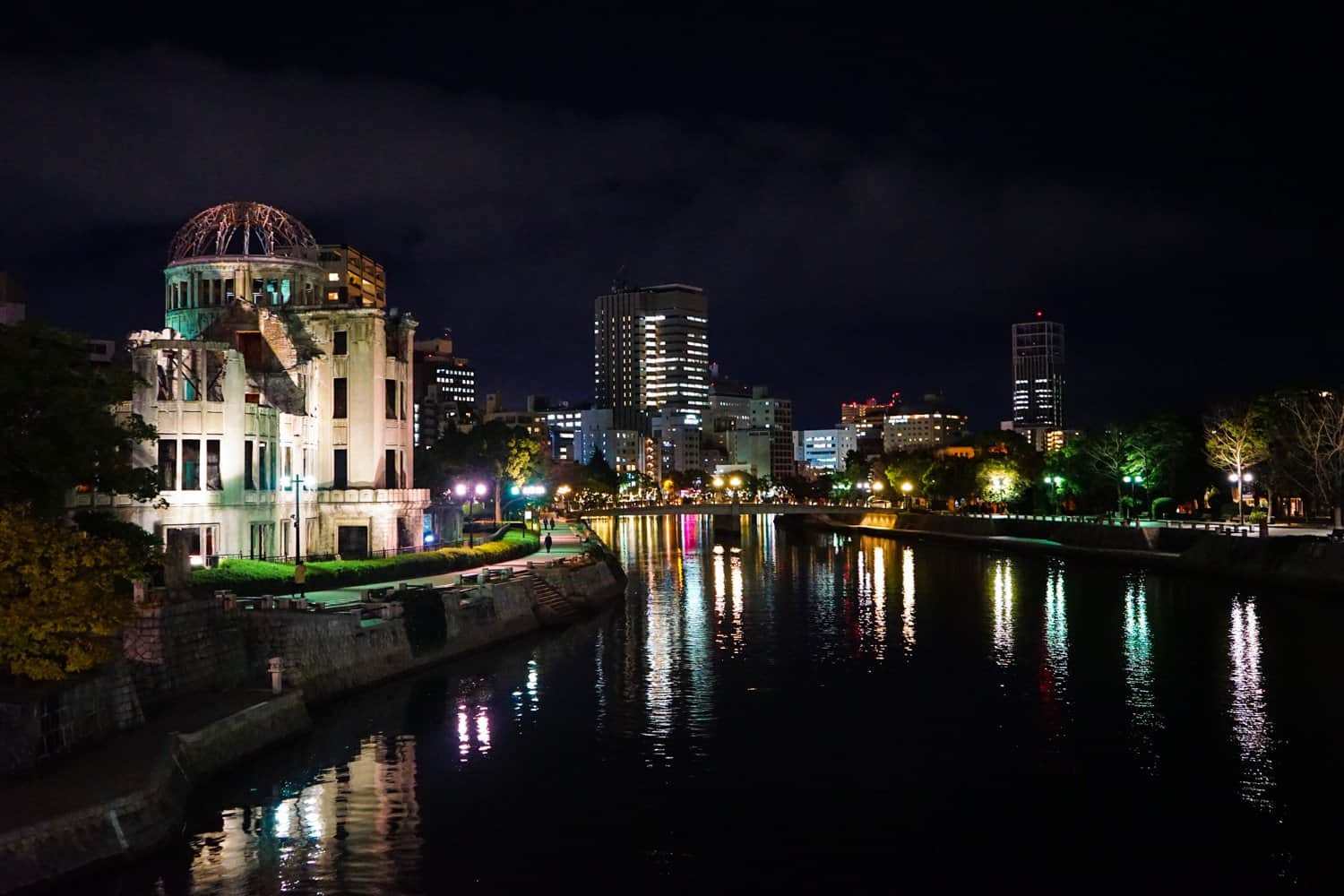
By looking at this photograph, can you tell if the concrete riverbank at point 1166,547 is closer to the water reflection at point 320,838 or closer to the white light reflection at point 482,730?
the white light reflection at point 482,730

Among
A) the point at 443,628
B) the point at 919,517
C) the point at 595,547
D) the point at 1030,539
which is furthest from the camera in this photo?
the point at 919,517

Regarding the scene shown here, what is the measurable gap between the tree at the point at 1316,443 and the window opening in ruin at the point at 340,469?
229 ft

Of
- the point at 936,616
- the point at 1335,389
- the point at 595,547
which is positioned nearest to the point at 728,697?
the point at 936,616

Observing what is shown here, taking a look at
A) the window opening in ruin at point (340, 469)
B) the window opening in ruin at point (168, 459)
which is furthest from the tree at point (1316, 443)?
the window opening in ruin at point (168, 459)

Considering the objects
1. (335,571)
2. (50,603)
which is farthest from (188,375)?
(50,603)

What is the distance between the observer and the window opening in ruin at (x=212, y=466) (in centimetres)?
6191

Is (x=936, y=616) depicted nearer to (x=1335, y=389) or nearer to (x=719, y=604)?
(x=719, y=604)

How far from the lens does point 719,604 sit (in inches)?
3132

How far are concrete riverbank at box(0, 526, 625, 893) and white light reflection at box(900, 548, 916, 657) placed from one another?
780 inches

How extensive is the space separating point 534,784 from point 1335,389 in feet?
310

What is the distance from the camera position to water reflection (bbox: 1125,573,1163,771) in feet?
127

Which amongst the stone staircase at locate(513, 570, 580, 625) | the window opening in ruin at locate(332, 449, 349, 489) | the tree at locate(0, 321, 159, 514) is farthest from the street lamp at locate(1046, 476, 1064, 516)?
the tree at locate(0, 321, 159, 514)

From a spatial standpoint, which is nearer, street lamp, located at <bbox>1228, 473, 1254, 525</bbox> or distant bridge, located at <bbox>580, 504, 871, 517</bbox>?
street lamp, located at <bbox>1228, 473, 1254, 525</bbox>

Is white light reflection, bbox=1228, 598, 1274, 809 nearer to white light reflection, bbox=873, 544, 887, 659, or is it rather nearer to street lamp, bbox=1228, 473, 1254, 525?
white light reflection, bbox=873, 544, 887, 659
